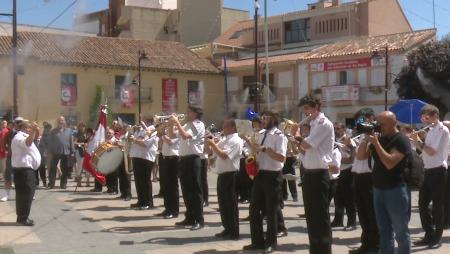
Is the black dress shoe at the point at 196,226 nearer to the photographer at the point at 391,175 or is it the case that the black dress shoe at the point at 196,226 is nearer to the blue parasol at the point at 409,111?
the photographer at the point at 391,175

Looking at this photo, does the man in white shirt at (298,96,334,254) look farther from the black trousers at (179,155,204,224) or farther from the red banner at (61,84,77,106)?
the red banner at (61,84,77,106)

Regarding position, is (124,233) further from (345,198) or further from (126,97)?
(126,97)

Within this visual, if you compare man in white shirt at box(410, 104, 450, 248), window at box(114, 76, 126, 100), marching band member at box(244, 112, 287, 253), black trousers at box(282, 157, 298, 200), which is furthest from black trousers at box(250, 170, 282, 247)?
window at box(114, 76, 126, 100)

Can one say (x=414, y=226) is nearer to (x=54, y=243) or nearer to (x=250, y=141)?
(x=250, y=141)

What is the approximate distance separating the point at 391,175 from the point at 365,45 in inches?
1343

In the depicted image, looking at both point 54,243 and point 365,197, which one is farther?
point 54,243

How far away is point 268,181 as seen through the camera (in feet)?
25.7

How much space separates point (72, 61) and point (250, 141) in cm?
3395

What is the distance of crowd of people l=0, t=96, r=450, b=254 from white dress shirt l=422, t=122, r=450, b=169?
13 mm

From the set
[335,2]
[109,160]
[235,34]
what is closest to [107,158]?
[109,160]

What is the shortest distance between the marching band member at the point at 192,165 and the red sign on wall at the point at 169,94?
34924mm

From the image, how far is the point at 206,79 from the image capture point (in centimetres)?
4672

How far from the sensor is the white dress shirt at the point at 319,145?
7.03 metres

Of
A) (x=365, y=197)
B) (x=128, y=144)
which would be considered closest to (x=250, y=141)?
(x=365, y=197)
